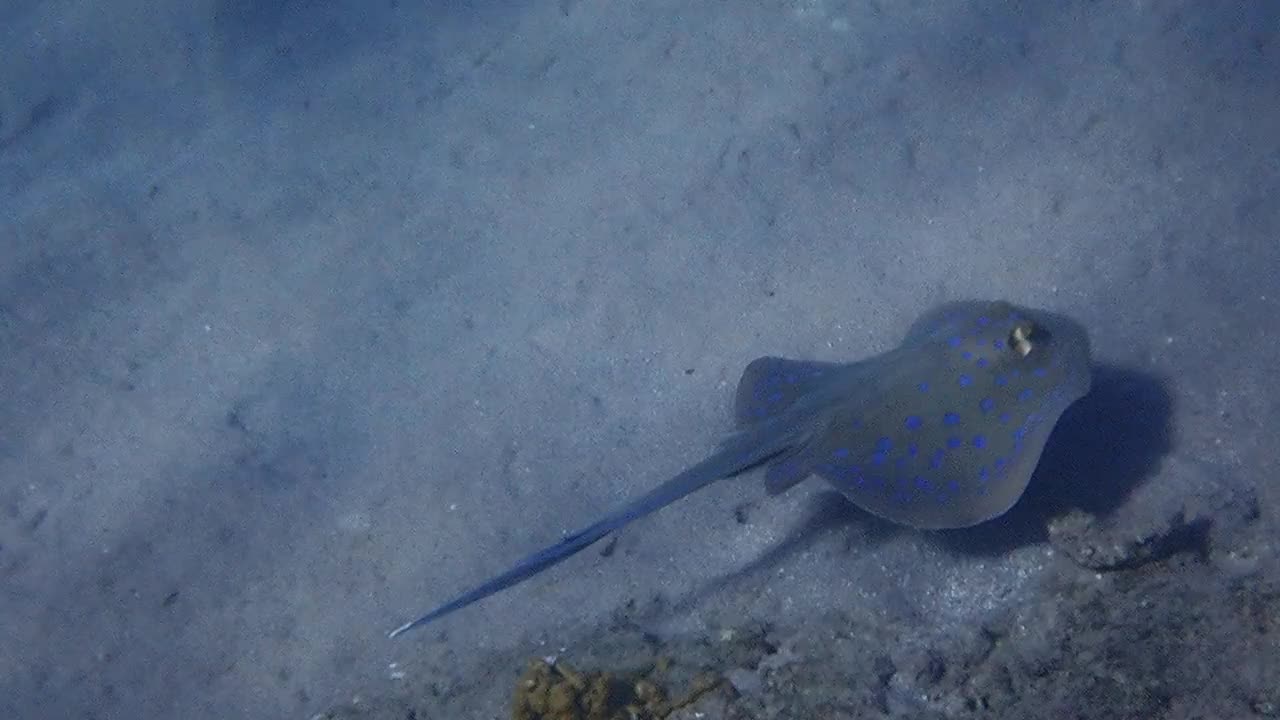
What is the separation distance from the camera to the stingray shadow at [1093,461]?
14.5 feet

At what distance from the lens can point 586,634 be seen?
456 centimetres

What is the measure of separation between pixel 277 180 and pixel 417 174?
1328 mm

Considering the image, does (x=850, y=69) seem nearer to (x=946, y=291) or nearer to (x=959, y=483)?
(x=946, y=291)

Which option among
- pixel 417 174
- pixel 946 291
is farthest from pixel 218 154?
pixel 946 291

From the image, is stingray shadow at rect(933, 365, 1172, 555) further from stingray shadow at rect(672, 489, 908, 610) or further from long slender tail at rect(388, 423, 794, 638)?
long slender tail at rect(388, 423, 794, 638)

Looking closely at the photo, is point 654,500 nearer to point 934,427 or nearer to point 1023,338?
point 934,427

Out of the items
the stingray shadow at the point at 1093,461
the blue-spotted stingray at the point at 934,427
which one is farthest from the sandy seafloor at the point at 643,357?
the blue-spotted stingray at the point at 934,427

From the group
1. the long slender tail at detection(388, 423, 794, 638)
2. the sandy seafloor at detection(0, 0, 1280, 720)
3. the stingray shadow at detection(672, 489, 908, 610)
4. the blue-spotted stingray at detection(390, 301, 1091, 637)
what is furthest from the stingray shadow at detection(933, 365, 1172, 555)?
the long slender tail at detection(388, 423, 794, 638)

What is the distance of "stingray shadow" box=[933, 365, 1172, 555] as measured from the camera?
14.5ft

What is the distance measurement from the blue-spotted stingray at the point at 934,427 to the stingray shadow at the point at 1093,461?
666 millimetres

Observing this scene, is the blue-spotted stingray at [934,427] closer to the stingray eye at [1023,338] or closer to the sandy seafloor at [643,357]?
the stingray eye at [1023,338]

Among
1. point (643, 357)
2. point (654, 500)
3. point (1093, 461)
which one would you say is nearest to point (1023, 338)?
point (1093, 461)

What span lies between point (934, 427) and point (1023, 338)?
66cm

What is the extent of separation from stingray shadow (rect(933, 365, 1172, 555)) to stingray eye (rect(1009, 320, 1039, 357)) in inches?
31.3
